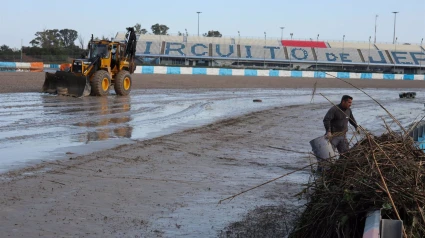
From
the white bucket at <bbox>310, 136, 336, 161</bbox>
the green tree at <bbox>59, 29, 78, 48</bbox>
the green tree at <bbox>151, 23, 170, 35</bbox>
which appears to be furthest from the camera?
the green tree at <bbox>151, 23, 170, 35</bbox>

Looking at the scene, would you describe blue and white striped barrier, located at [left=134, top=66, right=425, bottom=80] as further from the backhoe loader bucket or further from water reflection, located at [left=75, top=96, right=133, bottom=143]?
water reflection, located at [left=75, top=96, right=133, bottom=143]

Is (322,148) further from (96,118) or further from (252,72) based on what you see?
(252,72)

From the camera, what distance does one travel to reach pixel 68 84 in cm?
2522

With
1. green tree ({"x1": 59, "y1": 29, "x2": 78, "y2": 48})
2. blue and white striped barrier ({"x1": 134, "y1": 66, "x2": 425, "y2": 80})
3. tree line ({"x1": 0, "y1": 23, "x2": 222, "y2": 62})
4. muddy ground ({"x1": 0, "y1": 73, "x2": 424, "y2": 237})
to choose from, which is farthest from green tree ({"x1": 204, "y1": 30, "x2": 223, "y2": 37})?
muddy ground ({"x1": 0, "y1": 73, "x2": 424, "y2": 237})

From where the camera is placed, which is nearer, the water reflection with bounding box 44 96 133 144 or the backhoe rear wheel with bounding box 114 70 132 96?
the water reflection with bounding box 44 96 133 144

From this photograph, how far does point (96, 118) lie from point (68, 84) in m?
8.28

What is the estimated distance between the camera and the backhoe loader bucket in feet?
81.2

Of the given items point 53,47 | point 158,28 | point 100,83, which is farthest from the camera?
point 158,28

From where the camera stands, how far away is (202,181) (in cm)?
966

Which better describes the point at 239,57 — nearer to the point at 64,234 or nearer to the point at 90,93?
the point at 90,93

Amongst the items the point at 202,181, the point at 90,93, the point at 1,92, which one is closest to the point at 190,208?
the point at 202,181

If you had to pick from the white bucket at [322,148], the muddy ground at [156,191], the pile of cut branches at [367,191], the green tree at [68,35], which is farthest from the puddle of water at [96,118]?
the green tree at [68,35]

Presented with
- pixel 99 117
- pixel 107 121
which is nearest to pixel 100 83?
pixel 99 117

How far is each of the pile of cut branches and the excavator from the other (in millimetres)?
19988
